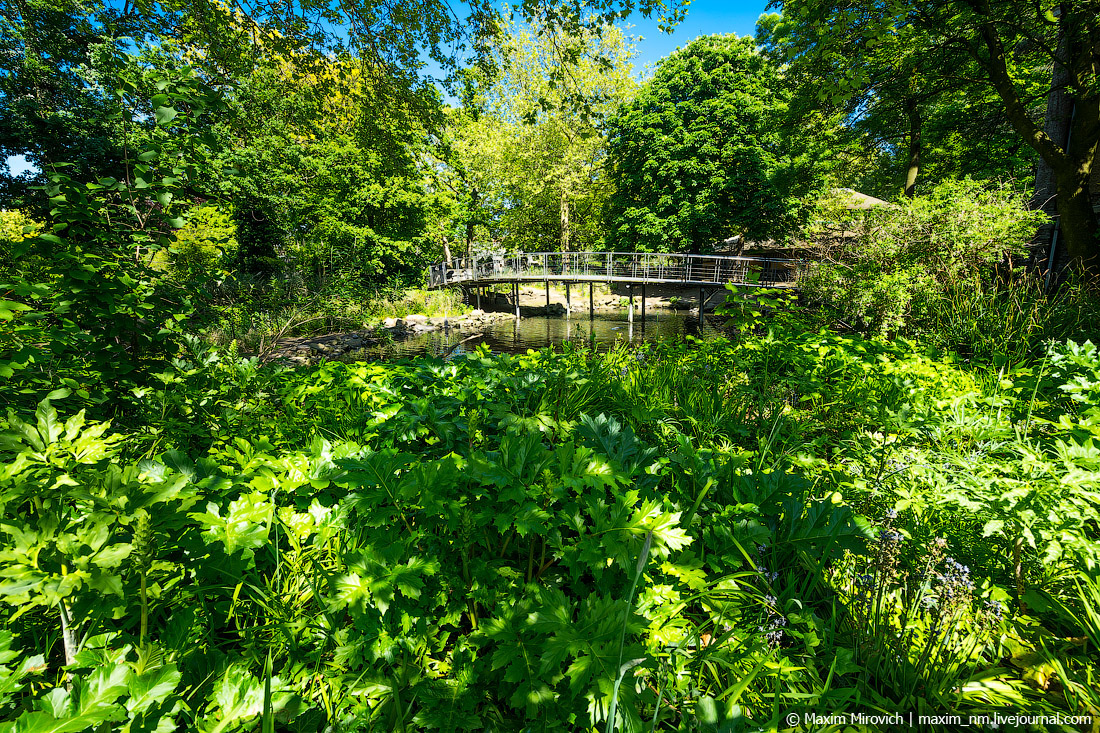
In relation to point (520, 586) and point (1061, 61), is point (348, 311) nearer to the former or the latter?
point (520, 586)

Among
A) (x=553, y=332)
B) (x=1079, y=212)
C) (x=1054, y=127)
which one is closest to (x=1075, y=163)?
(x=1079, y=212)

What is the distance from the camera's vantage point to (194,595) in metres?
1.26

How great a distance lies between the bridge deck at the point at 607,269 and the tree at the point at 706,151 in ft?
5.63

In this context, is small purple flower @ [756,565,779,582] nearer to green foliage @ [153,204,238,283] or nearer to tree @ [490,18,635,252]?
green foliage @ [153,204,238,283]

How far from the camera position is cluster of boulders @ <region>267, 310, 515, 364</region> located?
11453 mm

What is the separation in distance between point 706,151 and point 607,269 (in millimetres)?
7017

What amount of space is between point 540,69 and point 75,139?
20.6 metres

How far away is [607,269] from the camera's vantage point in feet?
70.6

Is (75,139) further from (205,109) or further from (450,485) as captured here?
(450,485)

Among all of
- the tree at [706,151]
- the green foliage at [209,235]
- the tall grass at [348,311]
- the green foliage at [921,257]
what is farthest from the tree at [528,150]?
the green foliage at [921,257]

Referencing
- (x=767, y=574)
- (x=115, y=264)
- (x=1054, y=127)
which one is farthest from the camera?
(x=1054, y=127)

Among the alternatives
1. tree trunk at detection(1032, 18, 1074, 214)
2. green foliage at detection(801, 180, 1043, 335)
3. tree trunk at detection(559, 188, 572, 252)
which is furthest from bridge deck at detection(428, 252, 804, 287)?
green foliage at detection(801, 180, 1043, 335)

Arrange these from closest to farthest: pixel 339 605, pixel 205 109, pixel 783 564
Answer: pixel 339 605
pixel 783 564
pixel 205 109

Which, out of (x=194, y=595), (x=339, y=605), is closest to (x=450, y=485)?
(x=339, y=605)
